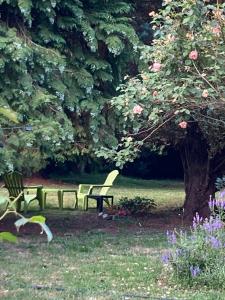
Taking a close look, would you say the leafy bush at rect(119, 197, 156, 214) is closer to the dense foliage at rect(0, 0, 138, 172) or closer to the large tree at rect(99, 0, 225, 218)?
the dense foliage at rect(0, 0, 138, 172)

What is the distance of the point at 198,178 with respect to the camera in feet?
41.4

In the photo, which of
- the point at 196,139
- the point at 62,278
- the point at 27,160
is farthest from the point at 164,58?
the point at 196,139

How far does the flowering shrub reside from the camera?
20.4ft

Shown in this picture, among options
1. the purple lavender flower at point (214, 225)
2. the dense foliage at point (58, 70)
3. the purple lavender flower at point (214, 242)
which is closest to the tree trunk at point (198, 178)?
the dense foliage at point (58, 70)

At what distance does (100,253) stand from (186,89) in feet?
7.75

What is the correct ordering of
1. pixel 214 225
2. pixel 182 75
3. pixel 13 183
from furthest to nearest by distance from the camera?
pixel 13 183
pixel 182 75
pixel 214 225

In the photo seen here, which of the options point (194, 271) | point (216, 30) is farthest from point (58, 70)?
point (194, 271)

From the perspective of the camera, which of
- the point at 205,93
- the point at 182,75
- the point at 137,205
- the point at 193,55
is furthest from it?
the point at 137,205

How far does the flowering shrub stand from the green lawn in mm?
116

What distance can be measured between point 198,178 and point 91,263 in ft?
16.6

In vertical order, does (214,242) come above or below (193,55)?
below

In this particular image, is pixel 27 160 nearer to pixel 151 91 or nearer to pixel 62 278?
pixel 151 91

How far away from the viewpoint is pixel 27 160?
369 inches

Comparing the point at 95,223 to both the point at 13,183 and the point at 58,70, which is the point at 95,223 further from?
the point at 58,70
